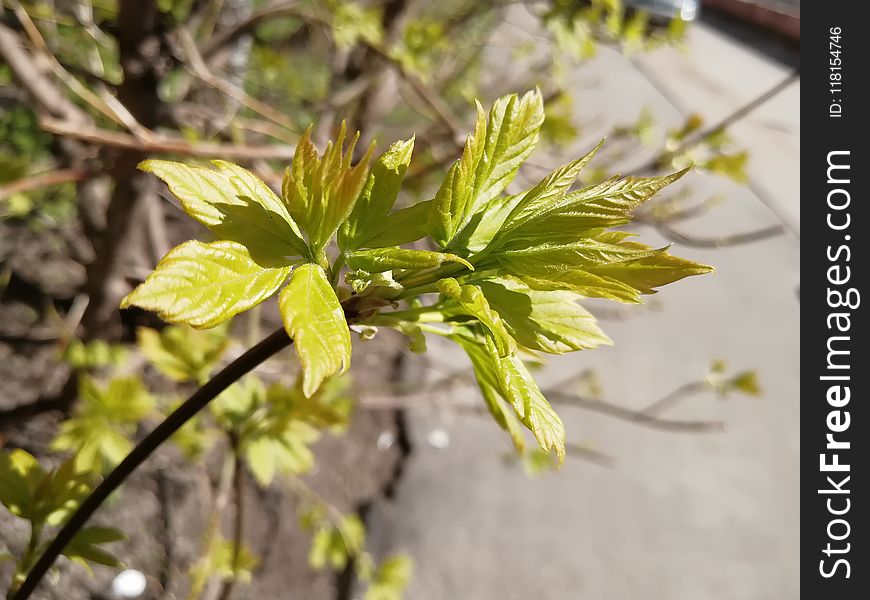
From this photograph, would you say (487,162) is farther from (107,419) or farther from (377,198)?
(107,419)

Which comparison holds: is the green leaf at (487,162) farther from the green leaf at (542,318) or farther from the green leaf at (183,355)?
the green leaf at (183,355)

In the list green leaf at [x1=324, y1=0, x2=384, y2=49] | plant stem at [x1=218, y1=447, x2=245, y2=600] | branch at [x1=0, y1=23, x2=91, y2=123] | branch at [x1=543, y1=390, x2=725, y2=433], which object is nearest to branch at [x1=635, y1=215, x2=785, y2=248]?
branch at [x1=543, y1=390, x2=725, y2=433]

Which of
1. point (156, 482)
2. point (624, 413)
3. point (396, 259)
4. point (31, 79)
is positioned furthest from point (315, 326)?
point (624, 413)

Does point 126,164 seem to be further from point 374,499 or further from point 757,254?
point 757,254

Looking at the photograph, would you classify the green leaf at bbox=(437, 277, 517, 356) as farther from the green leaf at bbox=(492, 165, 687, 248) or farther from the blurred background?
the blurred background
